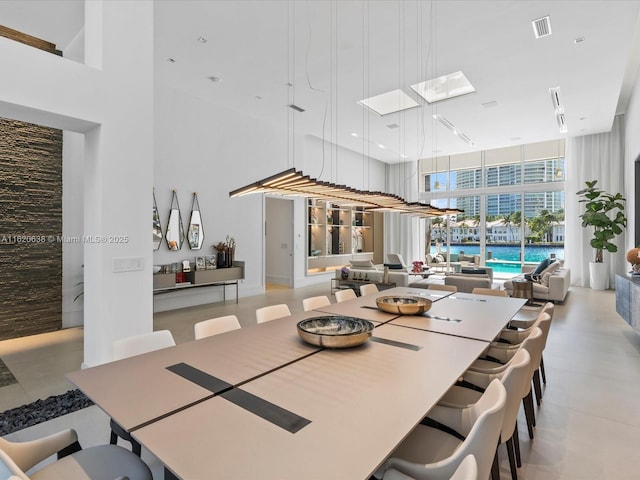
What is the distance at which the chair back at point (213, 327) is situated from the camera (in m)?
2.65

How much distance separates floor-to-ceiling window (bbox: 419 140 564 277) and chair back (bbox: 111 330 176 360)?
442 inches

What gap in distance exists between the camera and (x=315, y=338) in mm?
2188

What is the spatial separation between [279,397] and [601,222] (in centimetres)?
964

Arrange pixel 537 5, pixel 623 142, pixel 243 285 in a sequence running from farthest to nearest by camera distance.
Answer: pixel 623 142 → pixel 243 285 → pixel 537 5

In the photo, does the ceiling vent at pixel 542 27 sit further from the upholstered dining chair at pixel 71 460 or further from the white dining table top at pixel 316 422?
the upholstered dining chair at pixel 71 460

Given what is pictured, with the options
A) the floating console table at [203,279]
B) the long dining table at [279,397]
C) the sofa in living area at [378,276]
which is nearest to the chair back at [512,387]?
the long dining table at [279,397]

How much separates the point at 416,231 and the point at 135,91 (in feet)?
35.6

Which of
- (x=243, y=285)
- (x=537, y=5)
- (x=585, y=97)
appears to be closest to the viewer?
(x=537, y=5)

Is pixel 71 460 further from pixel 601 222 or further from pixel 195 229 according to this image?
pixel 601 222

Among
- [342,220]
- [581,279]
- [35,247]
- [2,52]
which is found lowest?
[581,279]

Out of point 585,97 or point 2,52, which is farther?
point 585,97

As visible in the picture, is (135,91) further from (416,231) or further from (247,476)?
(416,231)

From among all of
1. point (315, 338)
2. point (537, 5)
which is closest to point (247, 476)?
point (315, 338)

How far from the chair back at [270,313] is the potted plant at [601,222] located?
8548 mm
